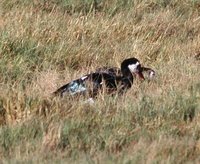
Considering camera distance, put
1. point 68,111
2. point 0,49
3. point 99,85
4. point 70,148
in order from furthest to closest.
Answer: point 0,49 < point 99,85 < point 68,111 < point 70,148

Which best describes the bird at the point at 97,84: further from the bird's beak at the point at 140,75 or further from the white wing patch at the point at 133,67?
the white wing patch at the point at 133,67

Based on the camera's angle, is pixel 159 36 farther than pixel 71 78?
Yes

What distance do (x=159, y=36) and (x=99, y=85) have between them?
3411 mm

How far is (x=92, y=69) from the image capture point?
30.6 feet

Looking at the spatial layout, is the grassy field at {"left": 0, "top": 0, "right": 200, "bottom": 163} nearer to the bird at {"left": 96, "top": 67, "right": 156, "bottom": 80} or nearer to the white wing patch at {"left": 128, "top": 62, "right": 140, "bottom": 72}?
the bird at {"left": 96, "top": 67, "right": 156, "bottom": 80}

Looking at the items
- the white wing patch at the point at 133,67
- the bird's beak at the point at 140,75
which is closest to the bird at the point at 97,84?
the bird's beak at the point at 140,75

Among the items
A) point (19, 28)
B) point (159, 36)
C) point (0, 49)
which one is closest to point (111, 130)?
point (0, 49)

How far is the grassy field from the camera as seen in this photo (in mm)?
5761

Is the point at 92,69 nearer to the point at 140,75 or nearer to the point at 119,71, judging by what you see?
the point at 119,71

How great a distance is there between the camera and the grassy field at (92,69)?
18.9 feet

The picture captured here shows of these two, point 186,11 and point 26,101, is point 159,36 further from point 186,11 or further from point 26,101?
point 26,101

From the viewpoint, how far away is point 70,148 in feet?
19.1

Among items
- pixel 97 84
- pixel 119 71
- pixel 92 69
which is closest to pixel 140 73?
pixel 119 71

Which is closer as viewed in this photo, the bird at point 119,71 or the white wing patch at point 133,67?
the bird at point 119,71
